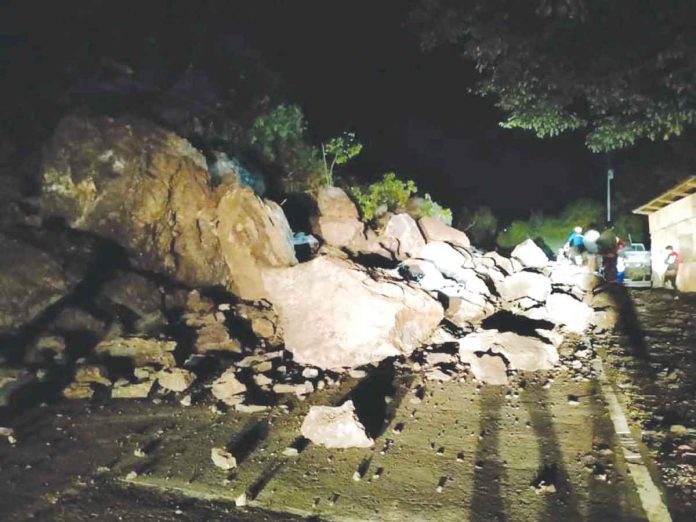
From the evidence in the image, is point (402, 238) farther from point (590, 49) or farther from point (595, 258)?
point (590, 49)

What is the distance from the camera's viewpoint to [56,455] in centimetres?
625

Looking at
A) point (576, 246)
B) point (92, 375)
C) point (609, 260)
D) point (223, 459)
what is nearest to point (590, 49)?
point (223, 459)

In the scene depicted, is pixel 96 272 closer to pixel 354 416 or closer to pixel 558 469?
pixel 354 416

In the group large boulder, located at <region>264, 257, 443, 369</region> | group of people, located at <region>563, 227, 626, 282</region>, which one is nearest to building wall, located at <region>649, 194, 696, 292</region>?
group of people, located at <region>563, 227, 626, 282</region>

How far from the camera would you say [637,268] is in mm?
15102

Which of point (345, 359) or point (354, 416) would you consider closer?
point (354, 416)

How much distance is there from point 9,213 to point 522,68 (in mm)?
10379

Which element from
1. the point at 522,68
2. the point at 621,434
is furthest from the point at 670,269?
the point at 621,434

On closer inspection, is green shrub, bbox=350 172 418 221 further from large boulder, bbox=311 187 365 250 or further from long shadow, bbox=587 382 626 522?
long shadow, bbox=587 382 626 522

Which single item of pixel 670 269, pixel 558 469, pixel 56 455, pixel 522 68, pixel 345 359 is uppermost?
pixel 522 68

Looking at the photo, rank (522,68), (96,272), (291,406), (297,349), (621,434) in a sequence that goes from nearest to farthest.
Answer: (621,434)
(291,406)
(522,68)
(297,349)
(96,272)

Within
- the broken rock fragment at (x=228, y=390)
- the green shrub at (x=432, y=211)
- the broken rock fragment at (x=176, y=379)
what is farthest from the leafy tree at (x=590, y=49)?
the green shrub at (x=432, y=211)

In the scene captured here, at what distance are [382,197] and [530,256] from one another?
4738mm

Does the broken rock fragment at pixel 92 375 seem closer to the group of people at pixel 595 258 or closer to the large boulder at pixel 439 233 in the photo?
the large boulder at pixel 439 233
